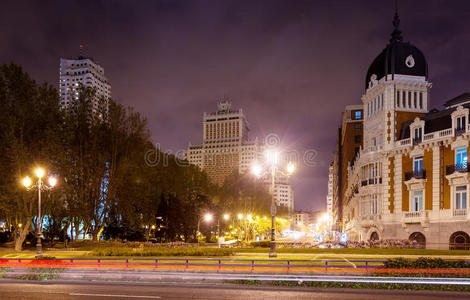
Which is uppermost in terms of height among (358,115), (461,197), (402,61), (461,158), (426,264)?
(358,115)

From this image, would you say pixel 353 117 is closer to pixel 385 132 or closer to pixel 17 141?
pixel 385 132

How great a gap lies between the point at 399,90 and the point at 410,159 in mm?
8210

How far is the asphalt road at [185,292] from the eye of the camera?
1666 centimetres

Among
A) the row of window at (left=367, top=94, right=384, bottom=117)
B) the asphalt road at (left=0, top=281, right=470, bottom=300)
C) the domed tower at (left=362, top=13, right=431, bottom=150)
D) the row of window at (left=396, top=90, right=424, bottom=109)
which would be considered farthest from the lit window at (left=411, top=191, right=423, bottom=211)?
the asphalt road at (left=0, top=281, right=470, bottom=300)

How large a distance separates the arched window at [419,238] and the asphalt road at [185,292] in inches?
990

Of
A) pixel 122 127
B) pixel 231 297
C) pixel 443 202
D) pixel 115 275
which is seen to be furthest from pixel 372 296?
pixel 122 127

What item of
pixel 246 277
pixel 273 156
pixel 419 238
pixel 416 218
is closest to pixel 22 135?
pixel 273 156

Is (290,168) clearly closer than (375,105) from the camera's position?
Yes

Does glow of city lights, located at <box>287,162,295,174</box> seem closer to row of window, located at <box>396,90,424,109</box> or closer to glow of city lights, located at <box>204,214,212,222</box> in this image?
row of window, located at <box>396,90,424,109</box>

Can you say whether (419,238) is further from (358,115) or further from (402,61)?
(358,115)

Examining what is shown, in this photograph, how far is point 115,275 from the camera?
22.3m

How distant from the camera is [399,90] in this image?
4597 cm

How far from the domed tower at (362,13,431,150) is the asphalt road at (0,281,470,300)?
30.4 meters

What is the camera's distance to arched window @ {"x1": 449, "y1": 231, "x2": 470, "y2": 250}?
1444 inches
